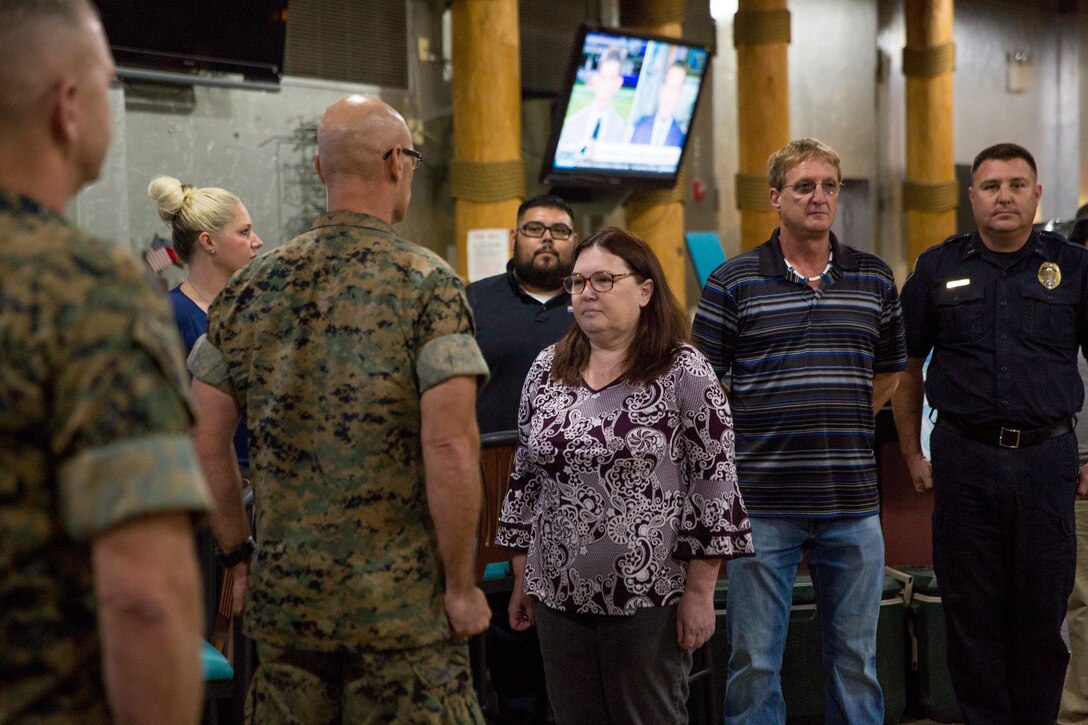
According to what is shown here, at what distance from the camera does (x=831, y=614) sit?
10.2 feet

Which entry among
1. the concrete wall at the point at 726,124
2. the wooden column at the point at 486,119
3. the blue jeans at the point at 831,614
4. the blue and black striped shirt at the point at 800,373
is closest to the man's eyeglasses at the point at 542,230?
the blue and black striped shirt at the point at 800,373

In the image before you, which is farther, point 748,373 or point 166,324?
point 748,373

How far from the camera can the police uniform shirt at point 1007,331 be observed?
329 cm

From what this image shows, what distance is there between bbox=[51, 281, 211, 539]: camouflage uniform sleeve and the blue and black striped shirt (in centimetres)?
213

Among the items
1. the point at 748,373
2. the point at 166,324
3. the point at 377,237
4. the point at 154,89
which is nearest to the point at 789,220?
the point at 748,373

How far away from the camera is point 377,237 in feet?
6.60

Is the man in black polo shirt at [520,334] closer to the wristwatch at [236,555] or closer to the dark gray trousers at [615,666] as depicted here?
the dark gray trousers at [615,666]

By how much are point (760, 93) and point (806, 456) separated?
5047mm

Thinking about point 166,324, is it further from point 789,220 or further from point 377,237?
point 789,220

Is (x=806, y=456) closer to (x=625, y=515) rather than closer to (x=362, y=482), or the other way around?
(x=625, y=515)

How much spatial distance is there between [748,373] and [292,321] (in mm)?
1506

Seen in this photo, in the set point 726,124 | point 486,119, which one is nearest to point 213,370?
point 486,119

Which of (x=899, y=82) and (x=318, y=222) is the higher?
(x=899, y=82)

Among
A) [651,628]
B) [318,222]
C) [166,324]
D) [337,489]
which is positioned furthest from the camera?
[651,628]
